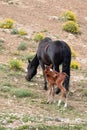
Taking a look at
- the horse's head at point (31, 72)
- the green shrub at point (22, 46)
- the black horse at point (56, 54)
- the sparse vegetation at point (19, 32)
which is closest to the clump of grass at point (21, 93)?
the black horse at point (56, 54)

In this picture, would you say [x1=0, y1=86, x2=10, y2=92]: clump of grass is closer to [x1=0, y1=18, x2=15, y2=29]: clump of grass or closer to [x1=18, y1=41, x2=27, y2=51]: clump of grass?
[x1=18, y1=41, x2=27, y2=51]: clump of grass

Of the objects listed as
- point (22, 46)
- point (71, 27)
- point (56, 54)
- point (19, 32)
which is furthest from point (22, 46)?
point (56, 54)

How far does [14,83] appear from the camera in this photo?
53.6 ft

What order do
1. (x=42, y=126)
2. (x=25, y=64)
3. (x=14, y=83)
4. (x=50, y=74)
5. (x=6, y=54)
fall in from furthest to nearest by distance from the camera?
(x=6, y=54) < (x=25, y=64) < (x=14, y=83) < (x=50, y=74) < (x=42, y=126)

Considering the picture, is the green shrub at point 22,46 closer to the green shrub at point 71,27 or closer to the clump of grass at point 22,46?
the clump of grass at point 22,46

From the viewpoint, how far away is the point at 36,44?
81.3 feet

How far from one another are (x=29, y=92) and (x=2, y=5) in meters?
17.0

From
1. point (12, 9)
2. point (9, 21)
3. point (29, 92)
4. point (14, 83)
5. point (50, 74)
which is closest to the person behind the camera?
point (50, 74)

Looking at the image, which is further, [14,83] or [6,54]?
[6,54]

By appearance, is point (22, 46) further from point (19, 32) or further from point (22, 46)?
point (19, 32)

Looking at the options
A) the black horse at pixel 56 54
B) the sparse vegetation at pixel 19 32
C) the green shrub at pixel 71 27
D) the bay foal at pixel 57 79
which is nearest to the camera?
the bay foal at pixel 57 79

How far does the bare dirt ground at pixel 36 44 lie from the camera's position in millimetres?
12289

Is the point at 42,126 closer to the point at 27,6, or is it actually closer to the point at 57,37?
the point at 57,37

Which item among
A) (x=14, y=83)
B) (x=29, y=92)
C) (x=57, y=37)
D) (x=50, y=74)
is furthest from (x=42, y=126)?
(x=57, y=37)
